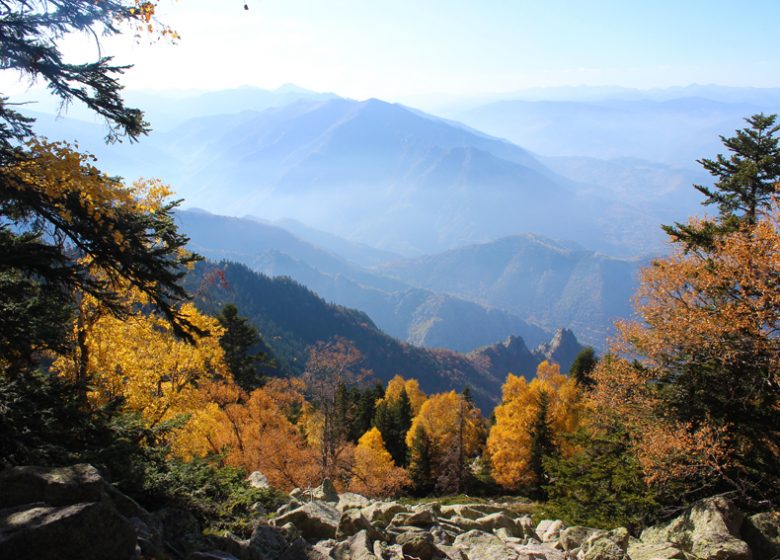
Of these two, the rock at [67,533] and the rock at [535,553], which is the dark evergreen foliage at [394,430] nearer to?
the rock at [535,553]

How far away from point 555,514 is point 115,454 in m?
18.4

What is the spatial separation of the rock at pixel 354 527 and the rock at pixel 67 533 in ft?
21.0

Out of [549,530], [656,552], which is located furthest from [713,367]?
[549,530]

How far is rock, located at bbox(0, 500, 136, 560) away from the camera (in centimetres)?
618

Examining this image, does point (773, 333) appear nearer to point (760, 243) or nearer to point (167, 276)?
point (760, 243)

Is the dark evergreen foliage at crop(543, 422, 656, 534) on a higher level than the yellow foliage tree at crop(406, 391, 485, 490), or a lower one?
higher

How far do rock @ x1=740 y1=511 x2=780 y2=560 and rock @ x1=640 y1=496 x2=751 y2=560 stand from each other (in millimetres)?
357

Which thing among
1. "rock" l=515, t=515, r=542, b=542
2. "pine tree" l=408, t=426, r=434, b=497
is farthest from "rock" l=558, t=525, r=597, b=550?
"pine tree" l=408, t=426, r=434, b=497

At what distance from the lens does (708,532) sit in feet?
44.2

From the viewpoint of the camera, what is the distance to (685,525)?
14766 millimetres

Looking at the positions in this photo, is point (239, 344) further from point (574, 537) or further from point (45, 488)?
point (45, 488)

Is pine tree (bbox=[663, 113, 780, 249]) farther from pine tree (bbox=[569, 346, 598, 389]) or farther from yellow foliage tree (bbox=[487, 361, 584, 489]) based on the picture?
pine tree (bbox=[569, 346, 598, 389])

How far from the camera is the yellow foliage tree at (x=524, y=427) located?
38938 mm

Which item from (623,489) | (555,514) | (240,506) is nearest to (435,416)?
(555,514)
